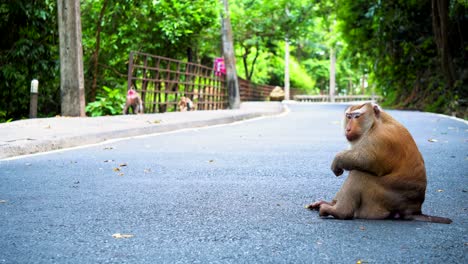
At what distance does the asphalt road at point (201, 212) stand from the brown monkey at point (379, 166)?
165 millimetres

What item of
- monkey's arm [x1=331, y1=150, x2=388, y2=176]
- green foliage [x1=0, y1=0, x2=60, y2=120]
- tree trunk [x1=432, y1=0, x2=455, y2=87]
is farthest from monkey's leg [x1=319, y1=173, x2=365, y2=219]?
tree trunk [x1=432, y1=0, x2=455, y2=87]

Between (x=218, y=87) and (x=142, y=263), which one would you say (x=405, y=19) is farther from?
(x=142, y=263)

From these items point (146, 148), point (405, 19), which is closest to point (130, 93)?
point (146, 148)

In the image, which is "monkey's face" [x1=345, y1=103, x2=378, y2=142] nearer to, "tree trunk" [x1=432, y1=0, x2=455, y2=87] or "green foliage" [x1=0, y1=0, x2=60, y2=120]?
"green foliage" [x1=0, y1=0, x2=60, y2=120]

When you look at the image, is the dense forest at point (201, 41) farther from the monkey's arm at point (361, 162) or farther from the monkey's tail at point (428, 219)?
the monkey's arm at point (361, 162)

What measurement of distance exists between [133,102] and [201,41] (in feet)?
36.2

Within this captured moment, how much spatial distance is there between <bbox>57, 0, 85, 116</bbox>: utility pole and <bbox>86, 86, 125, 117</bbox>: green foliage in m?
3.32

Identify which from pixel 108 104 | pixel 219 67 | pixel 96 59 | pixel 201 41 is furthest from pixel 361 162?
pixel 219 67

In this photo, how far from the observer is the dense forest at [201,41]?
57.6ft

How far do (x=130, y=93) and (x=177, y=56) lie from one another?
30.2 ft

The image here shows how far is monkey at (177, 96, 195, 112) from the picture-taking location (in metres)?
22.6

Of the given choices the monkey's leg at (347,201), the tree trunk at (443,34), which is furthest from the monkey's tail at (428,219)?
the tree trunk at (443,34)

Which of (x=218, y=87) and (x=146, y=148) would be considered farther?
(x=218, y=87)

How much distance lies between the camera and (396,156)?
4156 mm
